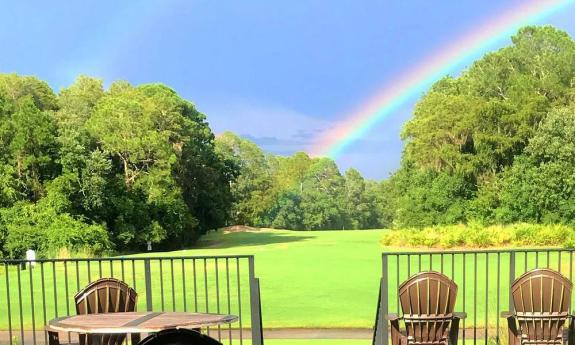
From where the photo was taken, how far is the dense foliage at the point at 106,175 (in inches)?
1075

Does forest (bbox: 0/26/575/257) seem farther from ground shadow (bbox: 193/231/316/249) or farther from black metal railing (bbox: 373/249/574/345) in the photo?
black metal railing (bbox: 373/249/574/345)

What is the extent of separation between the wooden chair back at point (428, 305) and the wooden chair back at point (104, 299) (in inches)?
99.8

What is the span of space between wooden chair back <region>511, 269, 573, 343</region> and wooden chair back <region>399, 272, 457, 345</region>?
0.60m

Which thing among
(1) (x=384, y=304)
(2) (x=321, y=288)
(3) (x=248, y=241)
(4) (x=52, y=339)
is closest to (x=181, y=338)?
(4) (x=52, y=339)

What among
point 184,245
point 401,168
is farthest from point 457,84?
point 184,245

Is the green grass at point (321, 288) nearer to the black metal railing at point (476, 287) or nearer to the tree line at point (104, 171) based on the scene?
the black metal railing at point (476, 287)

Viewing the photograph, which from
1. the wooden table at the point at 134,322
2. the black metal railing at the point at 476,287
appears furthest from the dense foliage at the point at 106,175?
the wooden table at the point at 134,322

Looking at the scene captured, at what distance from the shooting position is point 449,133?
3294 cm

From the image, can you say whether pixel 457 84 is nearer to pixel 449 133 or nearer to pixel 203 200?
pixel 449 133

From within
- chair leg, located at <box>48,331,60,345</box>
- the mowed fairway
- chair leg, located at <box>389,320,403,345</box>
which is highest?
chair leg, located at <box>48,331,60,345</box>

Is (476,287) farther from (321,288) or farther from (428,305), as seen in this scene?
(321,288)

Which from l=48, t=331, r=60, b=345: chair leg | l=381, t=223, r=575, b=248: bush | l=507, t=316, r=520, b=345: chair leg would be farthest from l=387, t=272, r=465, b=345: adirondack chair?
l=381, t=223, r=575, b=248: bush

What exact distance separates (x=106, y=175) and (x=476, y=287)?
27.8m

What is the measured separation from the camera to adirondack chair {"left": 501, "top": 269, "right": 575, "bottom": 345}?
4.71 m
